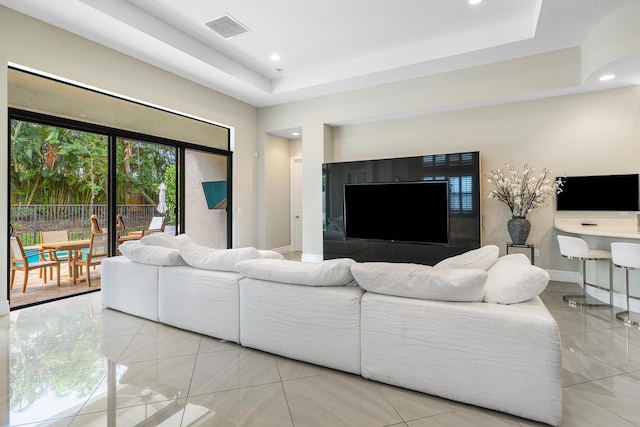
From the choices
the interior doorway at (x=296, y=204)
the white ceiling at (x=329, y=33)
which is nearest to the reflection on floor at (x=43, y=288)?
the white ceiling at (x=329, y=33)

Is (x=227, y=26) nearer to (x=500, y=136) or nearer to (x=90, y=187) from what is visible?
(x=90, y=187)

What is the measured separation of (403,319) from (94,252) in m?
4.24

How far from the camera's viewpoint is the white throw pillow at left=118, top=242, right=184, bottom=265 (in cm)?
294

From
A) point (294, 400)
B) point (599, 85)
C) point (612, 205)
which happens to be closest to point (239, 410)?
point (294, 400)

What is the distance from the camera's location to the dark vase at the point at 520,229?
4.63 metres

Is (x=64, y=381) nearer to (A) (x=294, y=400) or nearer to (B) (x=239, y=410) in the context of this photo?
(B) (x=239, y=410)

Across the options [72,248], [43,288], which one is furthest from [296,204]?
[43,288]

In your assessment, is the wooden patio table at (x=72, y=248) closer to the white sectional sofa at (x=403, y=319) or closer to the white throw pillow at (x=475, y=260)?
the white sectional sofa at (x=403, y=319)

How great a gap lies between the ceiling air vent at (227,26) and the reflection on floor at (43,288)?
143 inches

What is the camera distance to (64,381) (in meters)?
2.09

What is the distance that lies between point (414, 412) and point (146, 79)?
5226mm

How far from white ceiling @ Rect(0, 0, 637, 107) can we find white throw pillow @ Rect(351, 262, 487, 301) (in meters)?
3.32

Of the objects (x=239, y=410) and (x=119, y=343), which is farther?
(x=119, y=343)

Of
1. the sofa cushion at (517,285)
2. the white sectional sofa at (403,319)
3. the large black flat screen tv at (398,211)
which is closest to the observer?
the white sectional sofa at (403,319)
